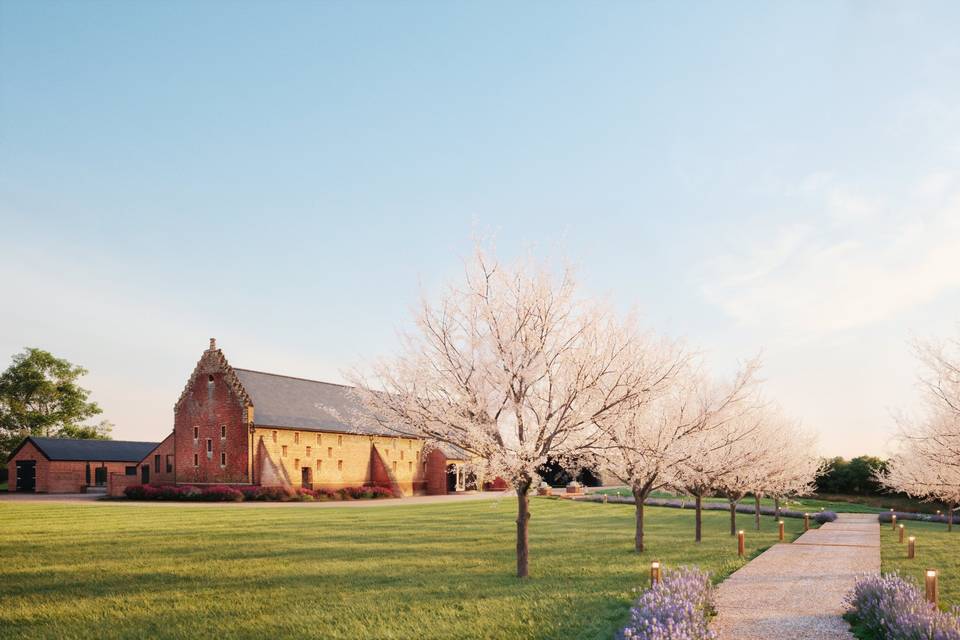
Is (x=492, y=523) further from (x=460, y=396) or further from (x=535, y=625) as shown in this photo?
(x=535, y=625)

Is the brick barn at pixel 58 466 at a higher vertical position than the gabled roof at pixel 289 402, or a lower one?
lower

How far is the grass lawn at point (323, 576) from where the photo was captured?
1196 centimetres

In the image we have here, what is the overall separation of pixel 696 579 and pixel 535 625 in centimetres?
321

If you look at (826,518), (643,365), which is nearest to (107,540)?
(643,365)

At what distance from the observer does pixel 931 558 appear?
21781 mm

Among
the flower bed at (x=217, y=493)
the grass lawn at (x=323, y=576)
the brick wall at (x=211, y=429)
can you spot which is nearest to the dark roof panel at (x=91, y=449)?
the brick wall at (x=211, y=429)

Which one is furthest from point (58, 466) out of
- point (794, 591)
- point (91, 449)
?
point (794, 591)

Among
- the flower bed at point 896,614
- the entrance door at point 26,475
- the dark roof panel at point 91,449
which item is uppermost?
the flower bed at point 896,614

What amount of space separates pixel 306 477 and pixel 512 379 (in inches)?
1828

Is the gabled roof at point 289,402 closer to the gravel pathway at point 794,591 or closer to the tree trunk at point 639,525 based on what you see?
the tree trunk at point 639,525

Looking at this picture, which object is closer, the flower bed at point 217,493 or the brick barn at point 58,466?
the flower bed at point 217,493

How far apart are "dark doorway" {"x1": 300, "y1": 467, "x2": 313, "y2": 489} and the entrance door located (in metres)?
27.1

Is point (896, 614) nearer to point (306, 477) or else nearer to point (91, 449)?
point (306, 477)

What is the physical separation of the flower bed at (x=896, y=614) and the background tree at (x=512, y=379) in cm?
581
